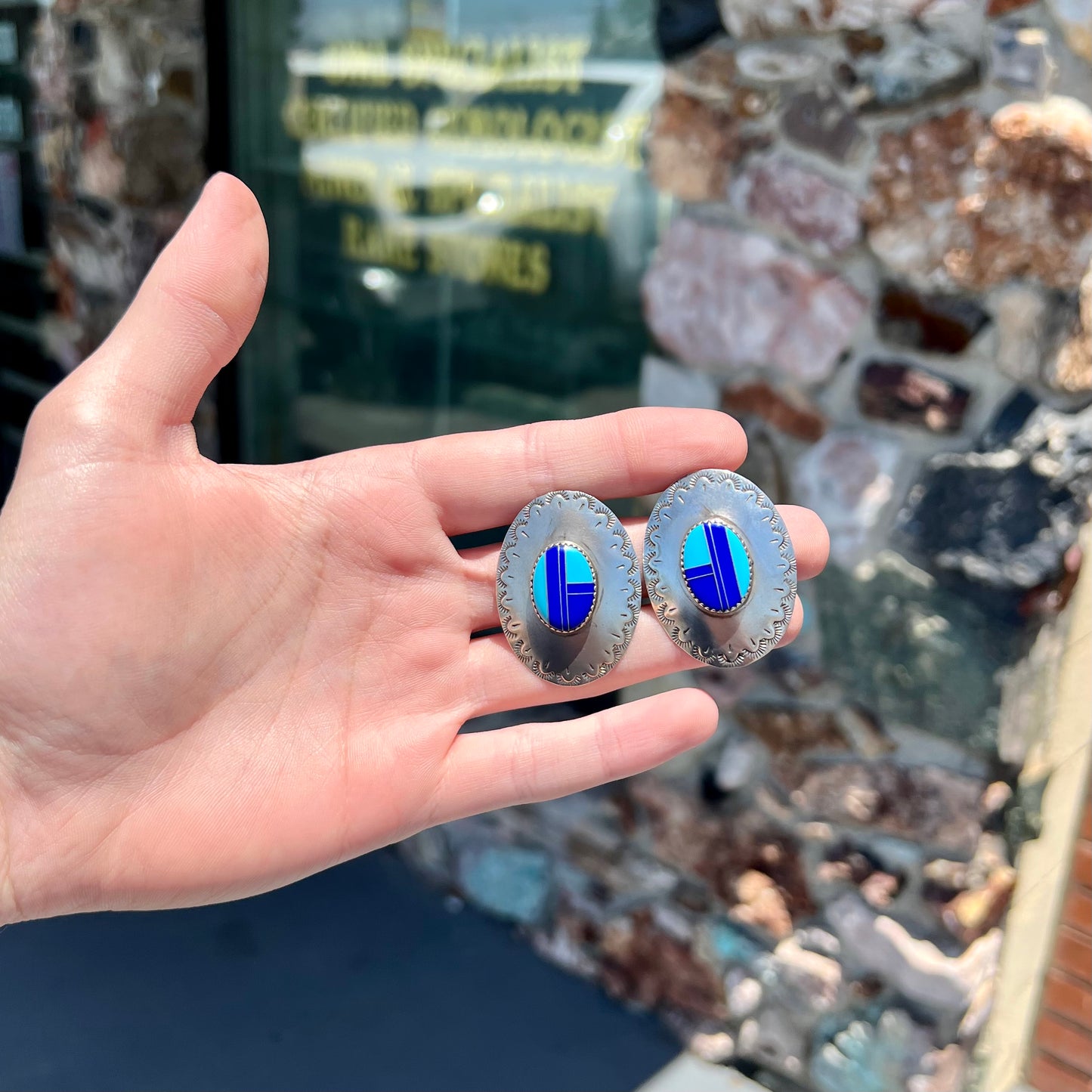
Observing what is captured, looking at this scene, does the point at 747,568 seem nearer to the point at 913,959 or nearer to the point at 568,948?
the point at 913,959

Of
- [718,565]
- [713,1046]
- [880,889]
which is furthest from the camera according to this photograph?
[713,1046]

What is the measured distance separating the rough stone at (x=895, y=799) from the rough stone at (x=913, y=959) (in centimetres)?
21

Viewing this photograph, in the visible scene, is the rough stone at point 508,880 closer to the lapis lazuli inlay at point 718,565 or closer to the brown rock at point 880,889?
the brown rock at point 880,889

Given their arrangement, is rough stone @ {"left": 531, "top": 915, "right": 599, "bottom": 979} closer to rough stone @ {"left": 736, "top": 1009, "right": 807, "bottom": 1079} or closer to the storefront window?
rough stone @ {"left": 736, "top": 1009, "right": 807, "bottom": 1079}

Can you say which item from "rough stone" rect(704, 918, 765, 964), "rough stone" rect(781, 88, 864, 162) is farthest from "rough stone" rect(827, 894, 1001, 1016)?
"rough stone" rect(781, 88, 864, 162)

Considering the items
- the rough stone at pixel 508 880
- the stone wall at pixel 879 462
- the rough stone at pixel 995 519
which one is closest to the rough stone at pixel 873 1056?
the stone wall at pixel 879 462

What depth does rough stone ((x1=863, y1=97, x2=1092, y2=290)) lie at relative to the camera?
1819 mm

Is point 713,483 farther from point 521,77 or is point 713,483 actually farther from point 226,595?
point 521,77

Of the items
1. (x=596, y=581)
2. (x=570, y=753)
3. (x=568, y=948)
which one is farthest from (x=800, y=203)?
(x=568, y=948)

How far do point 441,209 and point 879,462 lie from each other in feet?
5.04

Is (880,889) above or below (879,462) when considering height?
below

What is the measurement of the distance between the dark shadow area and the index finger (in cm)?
168

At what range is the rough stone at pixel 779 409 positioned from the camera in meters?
2.22

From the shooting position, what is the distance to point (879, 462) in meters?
2.13
